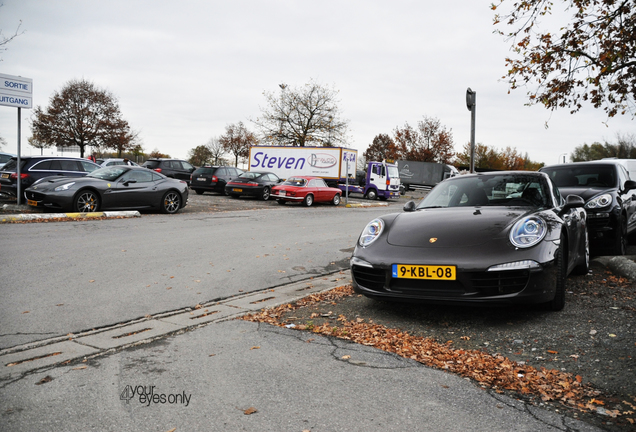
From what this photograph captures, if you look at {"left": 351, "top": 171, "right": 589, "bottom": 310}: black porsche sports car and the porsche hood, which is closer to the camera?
{"left": 351, "top": 171, "right": 589, "bottom": 310}: black porsche sports car

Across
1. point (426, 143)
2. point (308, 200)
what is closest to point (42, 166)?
point (308, 200)

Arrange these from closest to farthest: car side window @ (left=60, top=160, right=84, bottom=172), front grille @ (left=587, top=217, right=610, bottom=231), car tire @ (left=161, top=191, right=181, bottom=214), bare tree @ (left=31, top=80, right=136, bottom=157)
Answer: front grille @ (left=587, top=217, right=610, bottom=231) < car tire @ (left=161, top=191, right=181, bottom=214) < car side window @ (left=60, top=160, right=84, bottom=172) < bare tree @ (left=31, top=80, right=136, bottom=157)

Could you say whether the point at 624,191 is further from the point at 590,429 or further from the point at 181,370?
the point at 181,370

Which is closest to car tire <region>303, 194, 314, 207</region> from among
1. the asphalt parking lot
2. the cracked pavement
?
the asphalt parking lot

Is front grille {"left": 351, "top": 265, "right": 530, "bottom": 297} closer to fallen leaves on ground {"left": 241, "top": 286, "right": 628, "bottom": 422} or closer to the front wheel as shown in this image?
fallen leaves on ground {"left": 241, "top": 286, "right": 628, "bottom": 422}

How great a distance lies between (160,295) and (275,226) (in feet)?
24.6

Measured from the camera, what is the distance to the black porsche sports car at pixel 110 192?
1360 cm

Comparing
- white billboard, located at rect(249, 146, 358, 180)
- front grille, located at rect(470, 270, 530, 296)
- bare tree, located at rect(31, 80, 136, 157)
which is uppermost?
Result: bare tree, located at rect(31, 80, 136, 157)

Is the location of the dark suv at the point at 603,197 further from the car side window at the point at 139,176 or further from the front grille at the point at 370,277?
the car side window at the point at 139,176

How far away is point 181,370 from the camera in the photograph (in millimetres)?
3477

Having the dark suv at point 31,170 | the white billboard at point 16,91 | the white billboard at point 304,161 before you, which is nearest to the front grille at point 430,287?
the white billboard at point 16,91

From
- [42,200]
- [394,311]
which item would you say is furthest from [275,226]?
[394,311]

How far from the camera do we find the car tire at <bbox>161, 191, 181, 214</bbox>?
618 inches

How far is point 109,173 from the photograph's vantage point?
1498cm
